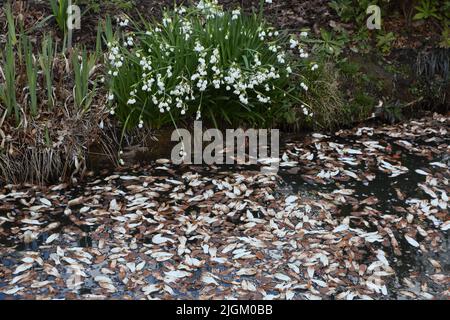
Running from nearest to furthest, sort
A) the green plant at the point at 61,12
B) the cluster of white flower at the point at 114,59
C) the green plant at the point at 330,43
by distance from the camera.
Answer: the cluster of white flower at the point at 114,59 → the green plant at the point at 61,12 → the green plant at the point at 330,43

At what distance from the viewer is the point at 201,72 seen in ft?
15.6

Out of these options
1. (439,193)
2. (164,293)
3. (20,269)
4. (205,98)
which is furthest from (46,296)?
(439,193)

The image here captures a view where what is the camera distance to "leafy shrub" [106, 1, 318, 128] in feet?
15.9

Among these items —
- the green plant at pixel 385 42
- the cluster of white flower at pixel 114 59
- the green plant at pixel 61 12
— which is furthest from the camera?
the green plant at pixel 385 42

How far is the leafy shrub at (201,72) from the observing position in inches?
191

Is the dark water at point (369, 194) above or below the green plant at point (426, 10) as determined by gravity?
below

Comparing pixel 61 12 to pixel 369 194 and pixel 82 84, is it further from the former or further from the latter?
pixel 369 194

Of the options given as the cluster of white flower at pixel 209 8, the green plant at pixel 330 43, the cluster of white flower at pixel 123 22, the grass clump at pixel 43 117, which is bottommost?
the grass clump at pixel 43 117

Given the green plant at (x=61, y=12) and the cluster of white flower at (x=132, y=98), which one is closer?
the cluster of white flower at (x=132, y=98)

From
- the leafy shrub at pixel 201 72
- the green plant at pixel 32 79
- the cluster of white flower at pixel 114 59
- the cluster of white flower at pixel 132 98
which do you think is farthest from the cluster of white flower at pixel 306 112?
the green plant at pixel 32 79

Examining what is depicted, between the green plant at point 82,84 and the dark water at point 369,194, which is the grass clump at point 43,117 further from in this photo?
the dark water at point 369,194

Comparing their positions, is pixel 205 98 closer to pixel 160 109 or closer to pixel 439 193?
pixel 160 109

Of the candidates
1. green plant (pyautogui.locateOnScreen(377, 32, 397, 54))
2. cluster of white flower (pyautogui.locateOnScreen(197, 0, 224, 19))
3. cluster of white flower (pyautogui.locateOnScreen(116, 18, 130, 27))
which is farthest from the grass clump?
green plant (pyautogui.locateOnScreen(377, 32, 397, 54))

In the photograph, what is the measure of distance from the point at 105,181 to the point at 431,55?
3343 mm
